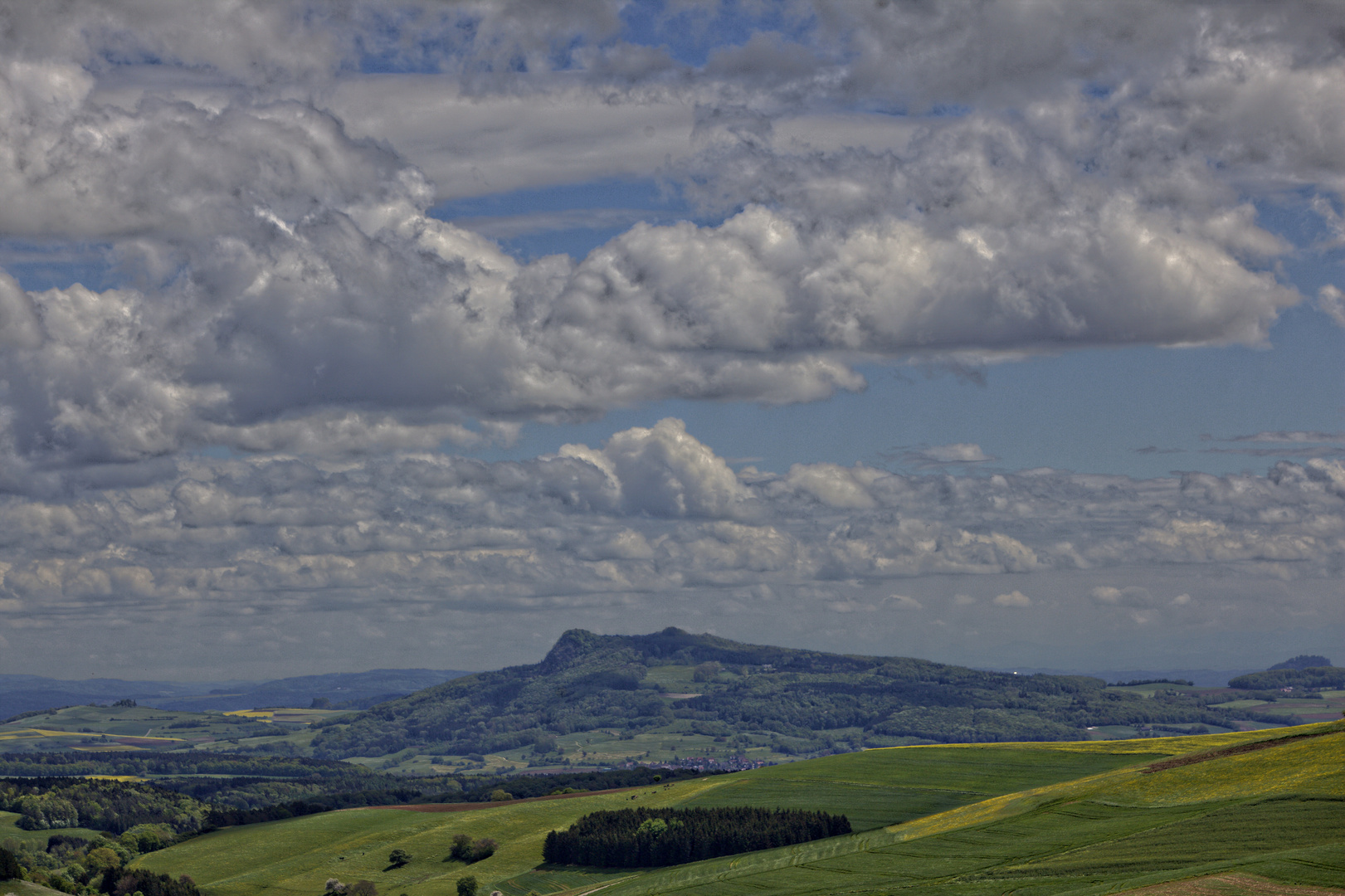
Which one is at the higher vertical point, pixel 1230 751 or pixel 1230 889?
pixel 1230 751

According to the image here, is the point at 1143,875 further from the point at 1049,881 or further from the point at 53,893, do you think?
the point at 53,893

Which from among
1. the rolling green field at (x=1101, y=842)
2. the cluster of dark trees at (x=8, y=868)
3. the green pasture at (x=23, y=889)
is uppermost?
the rolling green field at (x=1101, y=842)

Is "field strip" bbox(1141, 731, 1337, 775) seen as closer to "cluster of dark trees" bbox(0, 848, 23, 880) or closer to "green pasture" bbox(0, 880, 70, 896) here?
"green pasture" bbox(0, 880, 70, 896)

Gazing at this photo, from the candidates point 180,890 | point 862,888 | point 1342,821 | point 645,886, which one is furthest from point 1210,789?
point 180,890

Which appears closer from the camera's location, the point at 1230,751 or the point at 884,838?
the point at 1230,751

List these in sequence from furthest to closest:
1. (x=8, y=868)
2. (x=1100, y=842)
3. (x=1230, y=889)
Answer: (x=8, y=868)
(x=1100, y=842)
(x=1230, y=889)

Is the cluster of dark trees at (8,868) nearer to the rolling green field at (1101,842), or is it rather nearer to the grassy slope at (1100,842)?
the rolling green field at (1101,842)

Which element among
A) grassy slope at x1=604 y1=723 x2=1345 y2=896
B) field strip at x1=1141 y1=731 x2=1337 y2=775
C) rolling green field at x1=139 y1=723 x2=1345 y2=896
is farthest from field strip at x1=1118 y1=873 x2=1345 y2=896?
field strip at x1=1141 y1=731 x2=1337 y2=775

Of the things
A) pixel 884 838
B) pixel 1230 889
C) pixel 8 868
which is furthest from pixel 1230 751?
pixel 8 868

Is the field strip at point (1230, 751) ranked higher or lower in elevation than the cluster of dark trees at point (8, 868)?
higher

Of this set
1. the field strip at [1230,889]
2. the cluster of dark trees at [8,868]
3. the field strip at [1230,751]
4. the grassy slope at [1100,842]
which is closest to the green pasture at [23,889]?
the cluster of dark trees at [8,868]

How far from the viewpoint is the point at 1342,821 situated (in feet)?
341

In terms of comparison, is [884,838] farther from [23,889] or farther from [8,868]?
[8,868]

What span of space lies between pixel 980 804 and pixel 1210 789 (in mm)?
43327
